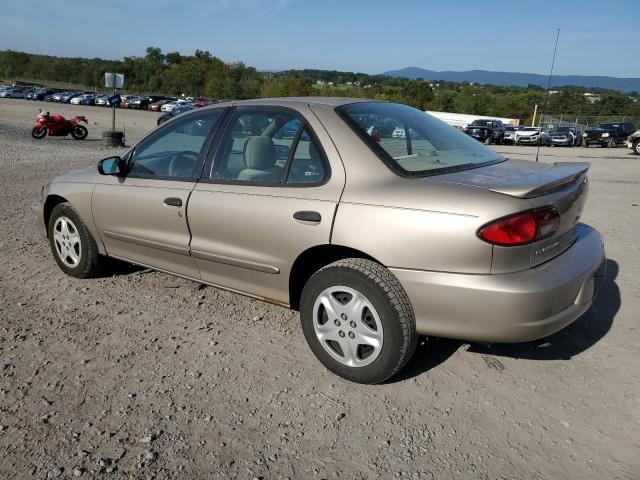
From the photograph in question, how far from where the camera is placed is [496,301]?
8.64 ft

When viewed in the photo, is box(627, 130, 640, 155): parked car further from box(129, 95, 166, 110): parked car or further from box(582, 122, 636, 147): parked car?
box(129, 95, 166, 110): parked car

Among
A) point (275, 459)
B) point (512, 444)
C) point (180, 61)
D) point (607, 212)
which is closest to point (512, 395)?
point (512, 444)

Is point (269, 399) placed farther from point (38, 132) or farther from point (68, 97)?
point (68, 97)

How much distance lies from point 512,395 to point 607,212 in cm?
633

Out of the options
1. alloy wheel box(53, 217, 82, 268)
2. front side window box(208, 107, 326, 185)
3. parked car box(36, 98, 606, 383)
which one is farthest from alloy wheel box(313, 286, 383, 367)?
alloy wheel box(53, 217, 82, 268)

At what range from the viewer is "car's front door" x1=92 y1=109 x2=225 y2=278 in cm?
382

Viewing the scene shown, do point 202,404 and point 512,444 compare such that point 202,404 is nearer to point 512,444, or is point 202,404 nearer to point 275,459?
point 275,459

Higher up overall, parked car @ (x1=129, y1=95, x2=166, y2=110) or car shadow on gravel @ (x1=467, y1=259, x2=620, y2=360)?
parked car @ (x1=129, y1=95, x2=166, y2=110)

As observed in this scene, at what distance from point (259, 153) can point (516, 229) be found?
69.2 inches

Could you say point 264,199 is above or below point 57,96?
below

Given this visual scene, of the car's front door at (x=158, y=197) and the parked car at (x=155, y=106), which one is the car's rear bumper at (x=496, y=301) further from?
the parked car at (x=155, y=106)

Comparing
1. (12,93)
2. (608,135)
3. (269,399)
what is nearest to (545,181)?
(269,399)

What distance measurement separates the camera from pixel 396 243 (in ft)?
9.20

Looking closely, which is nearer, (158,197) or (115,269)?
(158,197)
